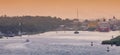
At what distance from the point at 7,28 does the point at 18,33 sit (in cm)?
264

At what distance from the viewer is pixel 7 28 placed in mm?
124375

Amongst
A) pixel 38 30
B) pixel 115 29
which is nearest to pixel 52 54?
pixel 38 30

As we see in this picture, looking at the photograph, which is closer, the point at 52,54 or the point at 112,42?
the point at 52,54

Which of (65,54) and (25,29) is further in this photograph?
(25,29)

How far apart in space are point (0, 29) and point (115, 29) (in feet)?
188

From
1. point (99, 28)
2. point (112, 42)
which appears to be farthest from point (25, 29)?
point (112, 42)

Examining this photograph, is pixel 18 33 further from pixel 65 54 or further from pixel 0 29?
pixel 65 54

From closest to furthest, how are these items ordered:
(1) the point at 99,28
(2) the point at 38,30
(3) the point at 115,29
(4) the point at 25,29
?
1. (4) the point at 25,29
2. (2) the point at 38,30
3. (1) the point at 99,28
4. (3) the point at 115,29

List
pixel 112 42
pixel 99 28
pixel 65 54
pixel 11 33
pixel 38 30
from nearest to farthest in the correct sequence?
pixel 65 54, pixel 112 42, pixel 11 33, pixel 38 30, pixel 99 28

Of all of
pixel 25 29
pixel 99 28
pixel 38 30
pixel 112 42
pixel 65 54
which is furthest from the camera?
pixel 99 28

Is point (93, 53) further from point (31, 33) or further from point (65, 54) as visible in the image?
point (31, 33)

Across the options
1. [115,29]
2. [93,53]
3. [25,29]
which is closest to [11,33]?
[25,29]

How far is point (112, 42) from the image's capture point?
6225 centimetres

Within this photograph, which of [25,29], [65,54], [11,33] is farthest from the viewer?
[25,29]
